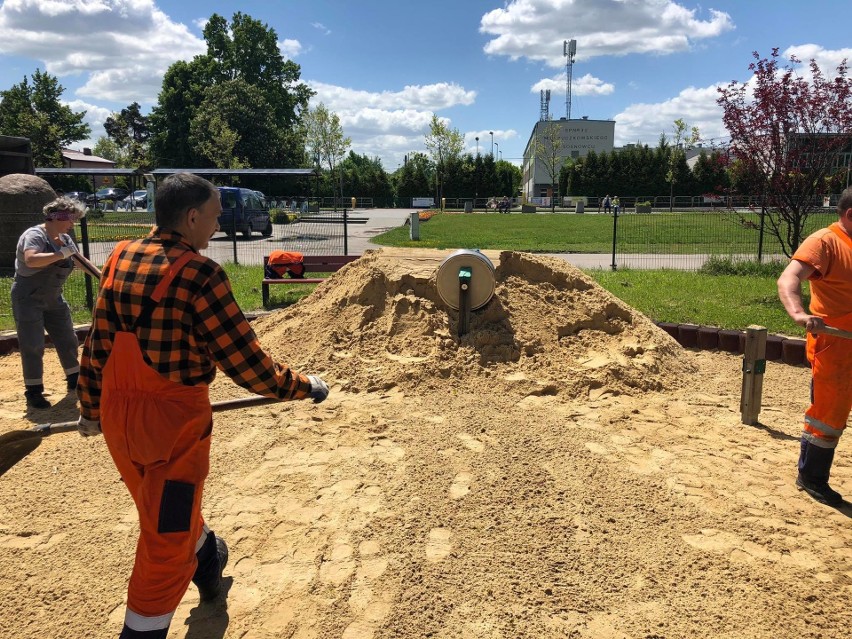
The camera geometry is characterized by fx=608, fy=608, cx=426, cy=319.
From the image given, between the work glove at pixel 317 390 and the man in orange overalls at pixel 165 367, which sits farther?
the work glove at pixel 317 390

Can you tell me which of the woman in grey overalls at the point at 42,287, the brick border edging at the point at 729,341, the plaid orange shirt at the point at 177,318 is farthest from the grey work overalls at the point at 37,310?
the brick border edging at the point at 729,341

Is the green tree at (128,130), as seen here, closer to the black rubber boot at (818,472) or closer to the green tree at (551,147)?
the green tree at (551,147)

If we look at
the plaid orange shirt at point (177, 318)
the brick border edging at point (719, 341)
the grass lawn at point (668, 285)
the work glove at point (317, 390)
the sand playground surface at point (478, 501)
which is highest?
the plaid orange shirt at point (177, 318)

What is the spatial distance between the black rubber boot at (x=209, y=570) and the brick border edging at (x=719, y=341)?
17.6ft

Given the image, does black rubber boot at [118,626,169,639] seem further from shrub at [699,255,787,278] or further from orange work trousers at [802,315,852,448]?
shrub at [699,255,787,278]

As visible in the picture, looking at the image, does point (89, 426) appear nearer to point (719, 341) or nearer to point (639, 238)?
point (719, 341)

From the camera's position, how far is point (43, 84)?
51.4 meters

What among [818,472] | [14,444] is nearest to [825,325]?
[818,472]

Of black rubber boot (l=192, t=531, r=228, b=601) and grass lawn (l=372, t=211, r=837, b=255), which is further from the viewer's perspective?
grass lawn (l=372, t=211, r=837, b=255)

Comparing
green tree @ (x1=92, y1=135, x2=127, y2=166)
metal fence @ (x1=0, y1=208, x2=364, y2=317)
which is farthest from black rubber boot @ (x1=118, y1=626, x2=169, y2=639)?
green tree @ (x1=92, y1=135, x2=127, y2=166)

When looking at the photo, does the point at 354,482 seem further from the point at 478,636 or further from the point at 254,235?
the point at 254,235

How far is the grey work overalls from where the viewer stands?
542cm

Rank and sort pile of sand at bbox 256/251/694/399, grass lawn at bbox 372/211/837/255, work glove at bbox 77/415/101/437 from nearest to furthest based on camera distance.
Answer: work glove at bbox 77/415/101/437 < pile of sand at bbox 256/251/694/399 < grass lawn at bbox 372/211/837/255

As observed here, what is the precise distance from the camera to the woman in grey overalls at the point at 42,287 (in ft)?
17.0
